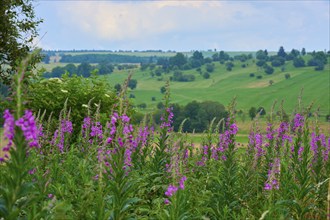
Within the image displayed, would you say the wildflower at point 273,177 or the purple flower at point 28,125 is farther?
the wildflower at point 273,177

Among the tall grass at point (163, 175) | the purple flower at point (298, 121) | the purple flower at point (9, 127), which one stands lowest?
the tall grass at point (163, 175)

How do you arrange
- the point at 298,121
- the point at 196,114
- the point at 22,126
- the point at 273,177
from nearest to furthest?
the point at 22,126 < the point at 273,177 < the point at 298,121 < the point at 196,114

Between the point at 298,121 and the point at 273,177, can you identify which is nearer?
the point at 273,177

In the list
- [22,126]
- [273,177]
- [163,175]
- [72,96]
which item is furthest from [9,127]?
[72,96]

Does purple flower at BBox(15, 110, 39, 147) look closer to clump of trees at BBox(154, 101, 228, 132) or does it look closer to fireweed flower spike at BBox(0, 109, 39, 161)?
fireweed flower spike at BBox(0, 109, 39, 161)

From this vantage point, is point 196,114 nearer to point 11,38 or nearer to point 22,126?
point 11,38

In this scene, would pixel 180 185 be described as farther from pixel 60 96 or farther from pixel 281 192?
pixel 60 96

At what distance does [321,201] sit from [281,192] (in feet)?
4.14

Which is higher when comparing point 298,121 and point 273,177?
point 298,121

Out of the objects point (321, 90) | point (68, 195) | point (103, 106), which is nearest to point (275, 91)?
point (321, 90)

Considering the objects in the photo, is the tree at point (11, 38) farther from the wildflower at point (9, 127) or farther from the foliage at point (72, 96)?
the wildflower at point (9, 127)

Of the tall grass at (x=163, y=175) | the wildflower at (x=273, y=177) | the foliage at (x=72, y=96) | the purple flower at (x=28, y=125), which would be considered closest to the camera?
the purple flower at (x=28, y=125)

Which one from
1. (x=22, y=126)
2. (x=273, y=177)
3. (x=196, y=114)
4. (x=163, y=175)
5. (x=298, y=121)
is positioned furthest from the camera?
(x=196, y=114)

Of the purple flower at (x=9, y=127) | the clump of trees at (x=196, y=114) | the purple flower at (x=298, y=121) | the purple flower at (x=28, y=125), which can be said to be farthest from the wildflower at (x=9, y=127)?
the clump of trees at (x=196, y=114)
